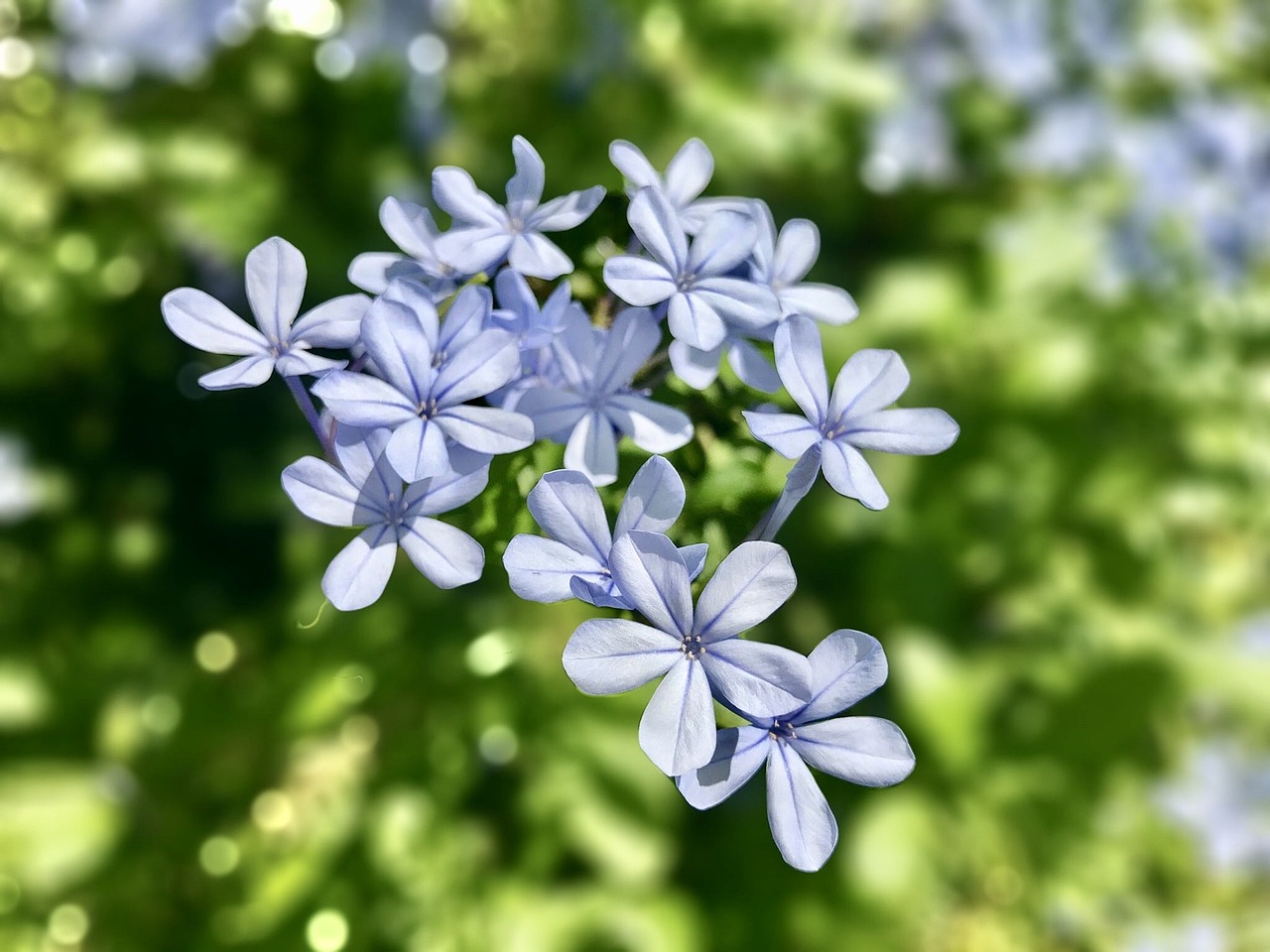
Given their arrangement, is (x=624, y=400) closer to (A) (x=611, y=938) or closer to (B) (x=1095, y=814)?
(A) (x=611, y=938)

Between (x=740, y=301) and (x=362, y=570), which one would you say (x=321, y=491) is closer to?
(x=362, y=570)

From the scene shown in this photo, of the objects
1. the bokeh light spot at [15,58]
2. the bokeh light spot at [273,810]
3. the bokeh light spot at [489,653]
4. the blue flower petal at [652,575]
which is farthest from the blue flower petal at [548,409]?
the bokeh light spot at [15,58]

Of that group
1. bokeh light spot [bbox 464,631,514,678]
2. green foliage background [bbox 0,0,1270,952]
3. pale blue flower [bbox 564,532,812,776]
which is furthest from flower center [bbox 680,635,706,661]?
green foliage background [bbox 0,0,1270,952]

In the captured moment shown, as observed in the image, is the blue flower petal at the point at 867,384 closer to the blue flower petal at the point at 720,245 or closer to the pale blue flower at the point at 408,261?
the blue flower petal at the point at 720,245

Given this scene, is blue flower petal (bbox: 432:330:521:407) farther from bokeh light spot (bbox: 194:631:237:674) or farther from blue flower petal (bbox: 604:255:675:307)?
bokeh light spot (bbox: 194:631:237:674)

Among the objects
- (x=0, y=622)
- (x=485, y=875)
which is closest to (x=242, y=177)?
(x=0, y=622)
